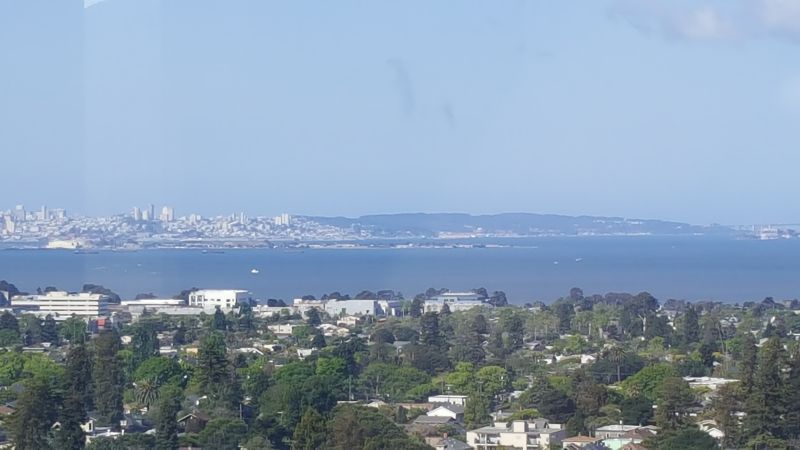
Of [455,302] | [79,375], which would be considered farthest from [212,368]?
[455,302]

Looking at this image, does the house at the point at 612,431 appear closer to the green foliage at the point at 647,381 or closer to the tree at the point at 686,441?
the tree at the point at 686,441

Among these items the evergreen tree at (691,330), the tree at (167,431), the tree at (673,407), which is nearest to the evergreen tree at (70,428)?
the tree at (167,431)

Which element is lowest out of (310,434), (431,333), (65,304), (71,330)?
(65,304)

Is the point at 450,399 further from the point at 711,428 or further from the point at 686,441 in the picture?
the point at 686,441

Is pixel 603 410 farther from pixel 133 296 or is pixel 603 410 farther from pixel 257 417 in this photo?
pixel 133 296

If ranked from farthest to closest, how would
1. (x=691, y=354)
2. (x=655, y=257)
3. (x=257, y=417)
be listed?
1. (x=655, y=257)
2. (x=691, y=354)
3. (x=257, y=417)

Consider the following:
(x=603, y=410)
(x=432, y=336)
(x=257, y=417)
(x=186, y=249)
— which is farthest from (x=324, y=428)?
(x=186, y=249)

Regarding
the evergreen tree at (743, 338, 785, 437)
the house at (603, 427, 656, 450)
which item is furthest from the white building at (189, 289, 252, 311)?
the evergreen tree at (743, 338, 785, 437)
